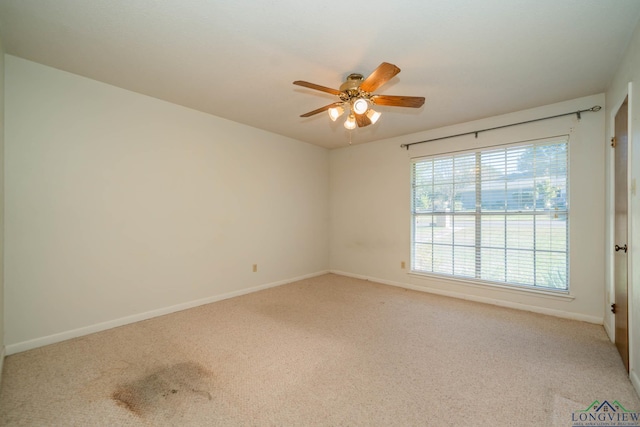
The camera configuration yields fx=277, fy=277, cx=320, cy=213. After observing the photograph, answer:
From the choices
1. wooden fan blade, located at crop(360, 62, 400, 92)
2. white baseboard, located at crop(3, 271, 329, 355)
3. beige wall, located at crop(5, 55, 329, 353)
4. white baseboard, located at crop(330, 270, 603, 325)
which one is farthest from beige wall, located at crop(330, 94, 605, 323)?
wooden fan blade, located at crop(360, 62, 400, 92)

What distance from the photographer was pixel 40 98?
2.49m

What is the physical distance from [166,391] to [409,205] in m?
3.83

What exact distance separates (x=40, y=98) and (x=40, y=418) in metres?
2.55

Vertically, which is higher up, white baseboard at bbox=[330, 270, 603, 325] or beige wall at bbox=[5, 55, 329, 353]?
beige wall at bbox=[5, 55, 329, 353]

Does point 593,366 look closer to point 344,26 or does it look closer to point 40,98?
point 344,26

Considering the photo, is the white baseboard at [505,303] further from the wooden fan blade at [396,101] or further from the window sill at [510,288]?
the wooden fan blade at [396,101]

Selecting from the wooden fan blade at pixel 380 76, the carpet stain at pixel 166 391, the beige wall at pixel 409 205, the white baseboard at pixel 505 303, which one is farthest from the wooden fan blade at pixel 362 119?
the white baseboard at pixel 505 303

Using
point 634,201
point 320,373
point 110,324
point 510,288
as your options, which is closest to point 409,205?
point 510,288

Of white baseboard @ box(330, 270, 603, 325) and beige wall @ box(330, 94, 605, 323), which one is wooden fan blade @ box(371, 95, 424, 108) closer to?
beige wall @ box(330, 94, 605, 323)

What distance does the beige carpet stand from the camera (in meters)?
1.66

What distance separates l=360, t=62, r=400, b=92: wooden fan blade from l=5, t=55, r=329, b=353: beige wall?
2.40 meters

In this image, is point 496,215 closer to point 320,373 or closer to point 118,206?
point 320,373

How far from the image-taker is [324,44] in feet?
7.02

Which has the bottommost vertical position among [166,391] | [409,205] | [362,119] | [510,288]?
[166,391]
